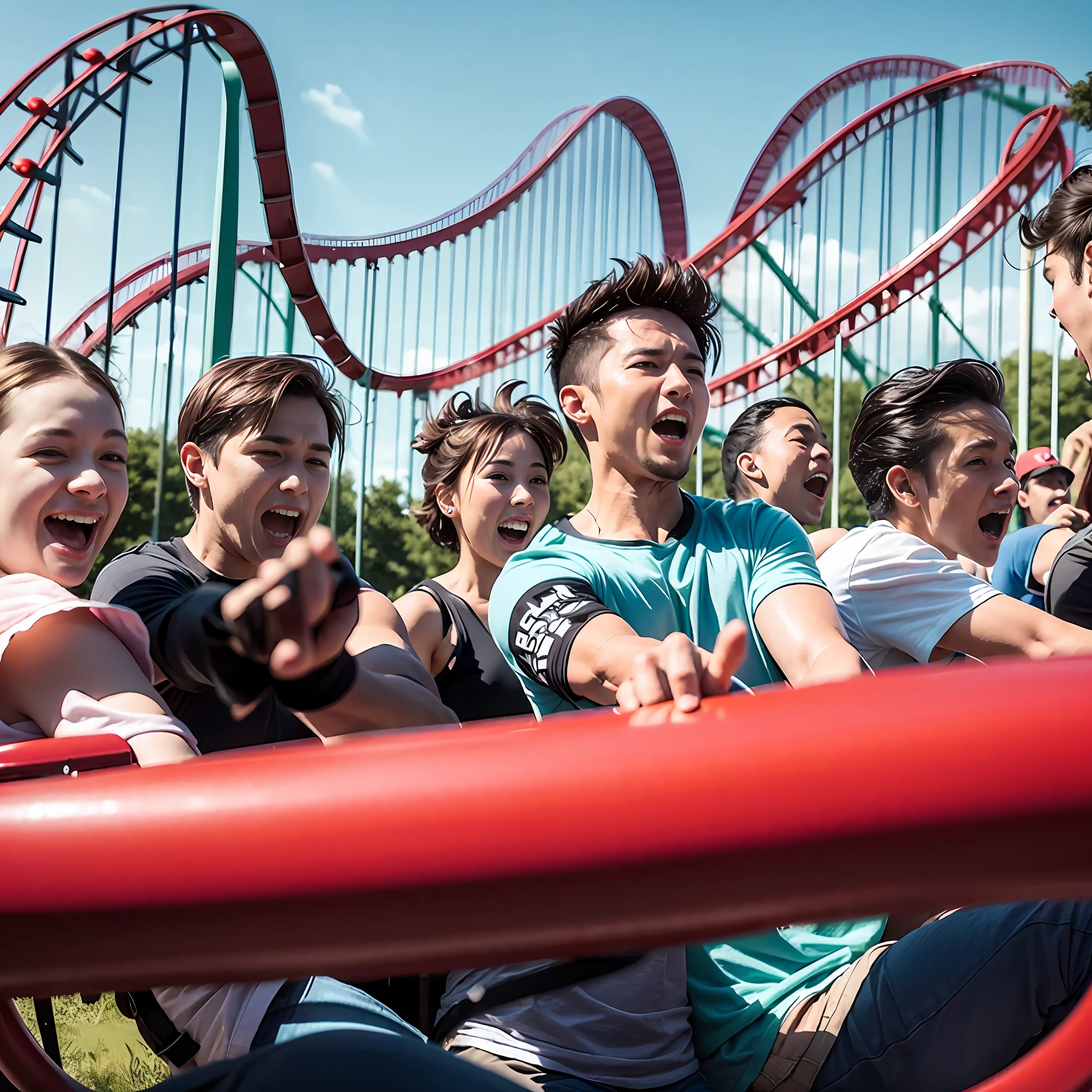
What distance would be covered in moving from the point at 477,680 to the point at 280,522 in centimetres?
59

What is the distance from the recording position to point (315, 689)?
104 centimetres

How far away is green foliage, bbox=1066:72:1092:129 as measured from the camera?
13719mm

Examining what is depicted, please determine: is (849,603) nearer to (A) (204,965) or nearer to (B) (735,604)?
(B) (735,604)

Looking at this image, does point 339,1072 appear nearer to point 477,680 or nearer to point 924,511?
point 477,680

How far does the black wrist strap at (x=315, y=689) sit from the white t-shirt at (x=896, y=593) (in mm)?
1018

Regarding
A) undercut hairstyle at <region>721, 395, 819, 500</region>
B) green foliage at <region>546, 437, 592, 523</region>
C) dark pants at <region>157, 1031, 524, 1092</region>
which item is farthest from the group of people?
green foliage at <region>546, 437, 592, 523</region>

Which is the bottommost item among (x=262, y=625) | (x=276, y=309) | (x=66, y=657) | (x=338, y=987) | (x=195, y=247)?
(x=338, y=987)

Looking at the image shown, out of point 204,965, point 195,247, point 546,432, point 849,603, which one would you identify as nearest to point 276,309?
point 195,247

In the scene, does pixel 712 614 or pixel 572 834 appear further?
pixel 712 614

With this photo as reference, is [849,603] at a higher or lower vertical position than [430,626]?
higher

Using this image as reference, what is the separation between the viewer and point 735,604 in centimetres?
155

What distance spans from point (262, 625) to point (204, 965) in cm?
26

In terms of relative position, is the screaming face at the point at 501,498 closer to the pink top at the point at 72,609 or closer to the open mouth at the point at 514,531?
the open mouth at the point at 514,531

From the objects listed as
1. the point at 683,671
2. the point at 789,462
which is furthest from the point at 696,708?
the point at 789,462
